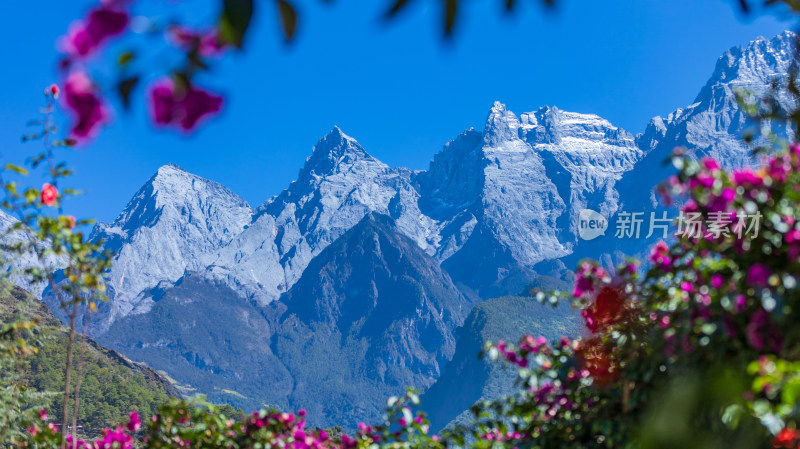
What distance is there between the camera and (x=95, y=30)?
3.02 feet

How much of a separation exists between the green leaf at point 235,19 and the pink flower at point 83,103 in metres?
0.37

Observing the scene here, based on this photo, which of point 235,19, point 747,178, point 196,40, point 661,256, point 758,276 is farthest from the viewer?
point 661,256

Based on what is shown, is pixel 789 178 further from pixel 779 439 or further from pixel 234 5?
pixel 234 5

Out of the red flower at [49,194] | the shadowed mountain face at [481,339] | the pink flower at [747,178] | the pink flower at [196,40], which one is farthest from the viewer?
the shadowed mountain face at [481,339]

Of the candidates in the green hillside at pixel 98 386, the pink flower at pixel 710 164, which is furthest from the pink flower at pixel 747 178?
the green hillside at pixel 98 386

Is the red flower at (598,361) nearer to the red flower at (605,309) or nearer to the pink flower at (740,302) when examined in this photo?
the red flower at (605,309)

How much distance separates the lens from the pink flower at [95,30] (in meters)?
0.91

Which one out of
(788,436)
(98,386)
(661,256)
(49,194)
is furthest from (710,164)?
(98,386)

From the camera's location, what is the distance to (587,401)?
3711 millimetres

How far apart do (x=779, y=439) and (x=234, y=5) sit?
6.53 ft

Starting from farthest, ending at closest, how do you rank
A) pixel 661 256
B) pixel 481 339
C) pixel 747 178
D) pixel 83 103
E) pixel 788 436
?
pixel 481 339 < pixel 661 256 < pixel 747 178 < pixel 788 436 < pixel 83 103

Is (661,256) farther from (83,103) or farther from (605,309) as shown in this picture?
(83,103)

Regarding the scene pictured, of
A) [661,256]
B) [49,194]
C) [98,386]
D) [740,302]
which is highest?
[98,386]

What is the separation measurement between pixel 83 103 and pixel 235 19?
422 millimetres
